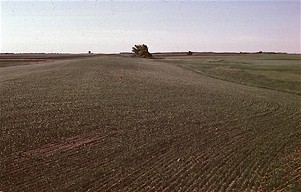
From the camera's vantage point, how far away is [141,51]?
471 ft

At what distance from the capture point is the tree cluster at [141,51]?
463ft

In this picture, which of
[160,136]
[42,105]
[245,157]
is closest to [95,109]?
[42,105]

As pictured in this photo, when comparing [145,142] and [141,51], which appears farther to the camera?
[141,51]

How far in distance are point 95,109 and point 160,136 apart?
6851 millimetres

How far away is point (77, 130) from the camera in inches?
806

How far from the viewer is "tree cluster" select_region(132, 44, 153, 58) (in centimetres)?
14112

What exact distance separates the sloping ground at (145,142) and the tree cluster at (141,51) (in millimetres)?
109868

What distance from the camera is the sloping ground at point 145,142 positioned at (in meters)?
14.3

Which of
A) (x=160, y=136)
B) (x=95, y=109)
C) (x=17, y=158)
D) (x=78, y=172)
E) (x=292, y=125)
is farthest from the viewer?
(x=95, y=109)

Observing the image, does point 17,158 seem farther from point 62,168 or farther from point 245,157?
point 245,157

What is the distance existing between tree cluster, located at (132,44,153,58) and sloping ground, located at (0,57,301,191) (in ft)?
360

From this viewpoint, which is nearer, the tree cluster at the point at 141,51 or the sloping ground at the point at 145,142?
the sloping ground at the point at 145,142

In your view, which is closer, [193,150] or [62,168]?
[62,168]

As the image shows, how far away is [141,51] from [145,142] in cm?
12624
